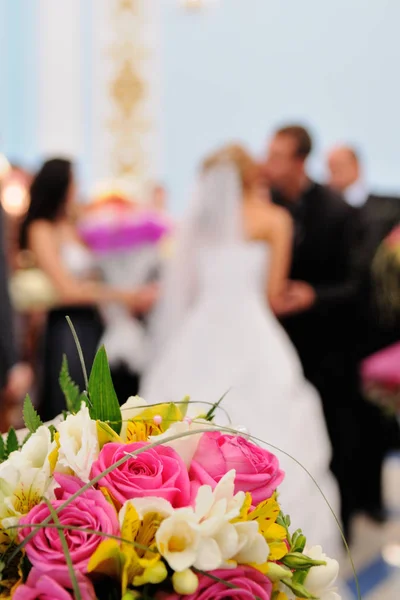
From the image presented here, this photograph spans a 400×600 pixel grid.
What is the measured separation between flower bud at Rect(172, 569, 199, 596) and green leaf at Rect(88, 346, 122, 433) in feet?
0.51

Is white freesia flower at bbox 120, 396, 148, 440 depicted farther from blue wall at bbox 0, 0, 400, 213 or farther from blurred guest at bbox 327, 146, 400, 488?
blue wall at bbox 0, 0, 400, 213

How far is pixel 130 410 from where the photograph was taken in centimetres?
69

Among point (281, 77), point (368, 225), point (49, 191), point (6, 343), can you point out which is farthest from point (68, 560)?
→ point (281, 77)

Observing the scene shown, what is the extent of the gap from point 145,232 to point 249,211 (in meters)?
0.52

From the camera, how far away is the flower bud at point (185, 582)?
0.55 metres

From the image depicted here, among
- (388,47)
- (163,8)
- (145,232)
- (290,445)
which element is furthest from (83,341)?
(163,8)

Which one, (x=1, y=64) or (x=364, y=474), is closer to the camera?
(x=364, y=474)

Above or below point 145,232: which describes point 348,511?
below

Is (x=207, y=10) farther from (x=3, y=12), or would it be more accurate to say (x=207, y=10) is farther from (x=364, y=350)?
(x=364, y=350)

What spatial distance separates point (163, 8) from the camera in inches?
329

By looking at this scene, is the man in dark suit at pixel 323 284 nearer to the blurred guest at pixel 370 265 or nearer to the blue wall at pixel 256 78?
the blurred guest at pixel 370 265

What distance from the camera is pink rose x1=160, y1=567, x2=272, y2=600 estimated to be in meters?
0.56

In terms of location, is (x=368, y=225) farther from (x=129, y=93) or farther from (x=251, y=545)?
(x=129, y=93)

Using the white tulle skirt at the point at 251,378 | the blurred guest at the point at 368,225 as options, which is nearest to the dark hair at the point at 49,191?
the white tulle skirt at the point at 251,378
